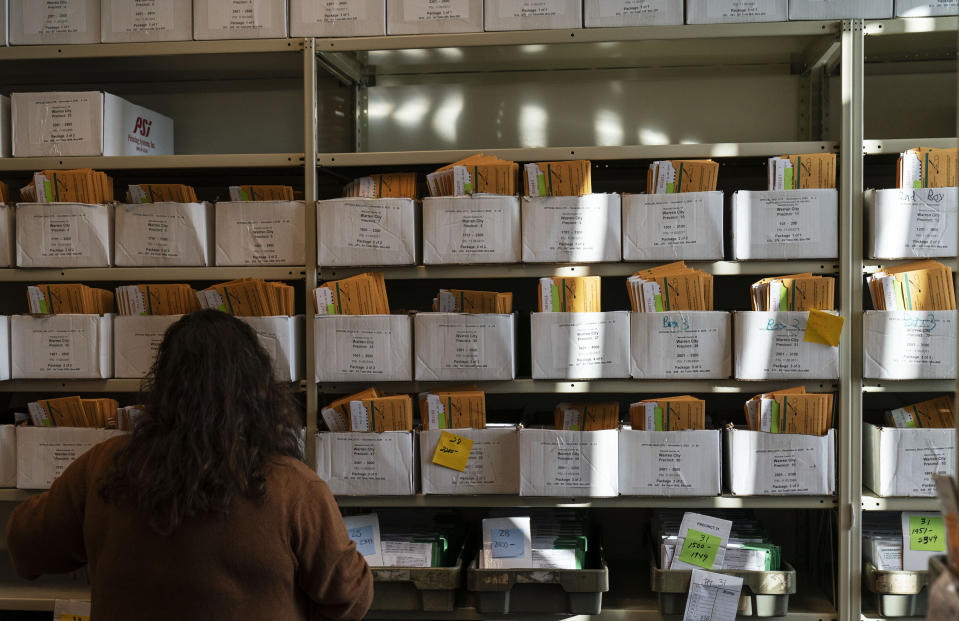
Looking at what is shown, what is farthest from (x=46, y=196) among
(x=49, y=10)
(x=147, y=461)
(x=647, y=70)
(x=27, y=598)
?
(x=647, y=70)

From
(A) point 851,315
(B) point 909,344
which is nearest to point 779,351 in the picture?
(A) point 851,315

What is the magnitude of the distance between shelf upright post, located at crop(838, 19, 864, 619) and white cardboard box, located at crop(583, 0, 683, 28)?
49 cm

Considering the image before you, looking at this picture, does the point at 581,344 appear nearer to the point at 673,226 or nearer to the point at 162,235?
the point at 673,226

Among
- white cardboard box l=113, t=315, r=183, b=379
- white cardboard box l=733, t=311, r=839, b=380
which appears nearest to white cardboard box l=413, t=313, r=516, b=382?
white cardboard box l=733, t=311, r=839, b=380

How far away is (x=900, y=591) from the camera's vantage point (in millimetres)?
2236

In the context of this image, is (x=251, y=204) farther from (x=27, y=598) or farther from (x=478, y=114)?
(x=27, y=598)

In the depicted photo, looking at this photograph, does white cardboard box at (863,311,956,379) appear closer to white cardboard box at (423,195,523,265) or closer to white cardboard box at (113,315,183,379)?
white cardboard box at (423,195,523,265)

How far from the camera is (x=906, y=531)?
2.28 meters

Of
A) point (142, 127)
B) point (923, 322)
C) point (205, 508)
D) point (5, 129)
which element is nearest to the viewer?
point (205, 508)

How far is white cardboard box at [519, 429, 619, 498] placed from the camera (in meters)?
2.33

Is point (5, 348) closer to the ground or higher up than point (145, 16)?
closer to the ground

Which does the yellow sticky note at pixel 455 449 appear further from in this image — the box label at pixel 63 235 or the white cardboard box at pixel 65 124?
the white cardboard box at pixel 65 124

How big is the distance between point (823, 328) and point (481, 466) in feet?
3.56

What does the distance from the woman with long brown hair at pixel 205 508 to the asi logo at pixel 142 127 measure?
4.51ft
